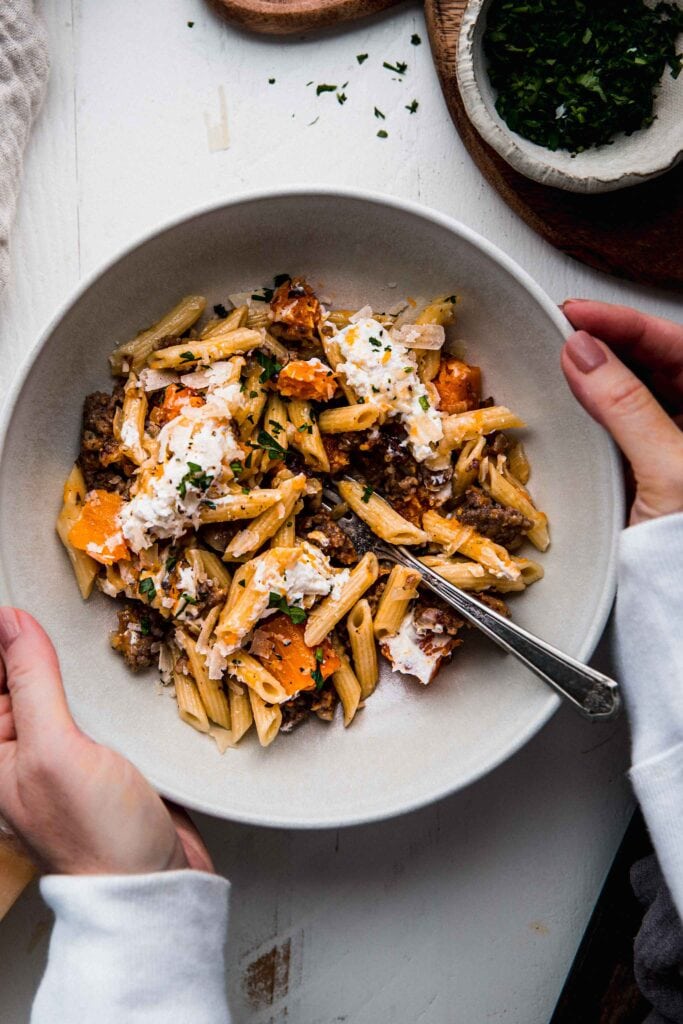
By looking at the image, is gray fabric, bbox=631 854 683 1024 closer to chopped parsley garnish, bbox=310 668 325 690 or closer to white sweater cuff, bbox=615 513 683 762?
white sweater cuff, bbox=615 513 683 762

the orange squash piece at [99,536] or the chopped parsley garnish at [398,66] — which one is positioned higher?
the chopped parsley garnish at [398,66]

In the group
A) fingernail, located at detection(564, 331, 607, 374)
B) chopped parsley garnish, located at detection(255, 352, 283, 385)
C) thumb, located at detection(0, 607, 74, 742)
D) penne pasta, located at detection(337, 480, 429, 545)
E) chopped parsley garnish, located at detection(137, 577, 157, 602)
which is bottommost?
thumb, located at detection(0, 607, 74, 742)

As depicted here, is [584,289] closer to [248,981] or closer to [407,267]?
[407,267]

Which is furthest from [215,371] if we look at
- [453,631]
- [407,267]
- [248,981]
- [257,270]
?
[248,981]

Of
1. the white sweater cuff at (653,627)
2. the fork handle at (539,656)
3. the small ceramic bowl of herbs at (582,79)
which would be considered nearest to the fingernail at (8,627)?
the fork handle at (539,656)

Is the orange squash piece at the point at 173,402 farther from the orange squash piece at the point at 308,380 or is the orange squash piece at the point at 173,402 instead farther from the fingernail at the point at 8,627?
the fingernail at the point at 8,627

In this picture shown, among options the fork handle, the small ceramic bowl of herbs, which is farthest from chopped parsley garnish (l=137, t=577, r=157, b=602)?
the small ceramic bowl of herbs

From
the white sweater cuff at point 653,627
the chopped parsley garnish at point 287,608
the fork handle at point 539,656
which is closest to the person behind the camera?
the white sweater cuff at point 653,627
